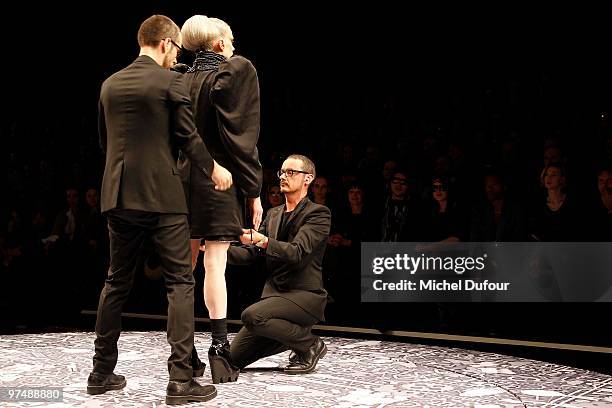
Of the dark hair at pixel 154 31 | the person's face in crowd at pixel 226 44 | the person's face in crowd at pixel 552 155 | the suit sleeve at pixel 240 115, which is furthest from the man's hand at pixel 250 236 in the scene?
the person's face in crowd at pixel 552 155

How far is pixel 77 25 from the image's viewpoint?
7.63 m

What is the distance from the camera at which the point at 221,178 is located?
2.66 m

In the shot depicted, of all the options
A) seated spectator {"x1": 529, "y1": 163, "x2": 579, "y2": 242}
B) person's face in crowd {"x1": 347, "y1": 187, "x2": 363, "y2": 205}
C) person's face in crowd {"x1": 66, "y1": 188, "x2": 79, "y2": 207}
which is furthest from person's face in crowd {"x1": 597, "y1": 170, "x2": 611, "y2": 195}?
person's face in crowd {"x1": 66, "y1": 188, "x2": 79, "y2": 207}

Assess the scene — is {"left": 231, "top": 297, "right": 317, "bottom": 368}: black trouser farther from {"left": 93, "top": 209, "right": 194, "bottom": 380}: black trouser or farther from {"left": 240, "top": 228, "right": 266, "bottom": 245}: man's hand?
{"left": 93, "top": 209, "right": 194, "bottom": 380}: black trouser

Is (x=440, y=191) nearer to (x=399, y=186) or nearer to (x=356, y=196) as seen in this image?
(x=399, y=186)

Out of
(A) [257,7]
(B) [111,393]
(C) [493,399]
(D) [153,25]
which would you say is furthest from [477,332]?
(A) [257,7]

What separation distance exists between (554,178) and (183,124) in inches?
105

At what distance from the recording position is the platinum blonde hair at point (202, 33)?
287 centimetres

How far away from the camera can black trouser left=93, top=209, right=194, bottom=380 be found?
254 cm

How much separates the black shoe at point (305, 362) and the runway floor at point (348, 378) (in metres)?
0.04

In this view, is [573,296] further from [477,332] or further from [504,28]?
[504,28]

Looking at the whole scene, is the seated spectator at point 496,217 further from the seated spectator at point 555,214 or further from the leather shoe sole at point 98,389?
the leather shoe sole at point 98,389

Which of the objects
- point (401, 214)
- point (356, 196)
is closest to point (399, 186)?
point (401, 214)

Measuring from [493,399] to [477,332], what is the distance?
1.81m
